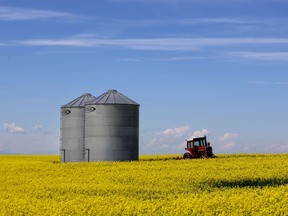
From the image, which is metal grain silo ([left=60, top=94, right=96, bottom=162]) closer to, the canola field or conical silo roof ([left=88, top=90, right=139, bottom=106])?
conical silo roof ([left=88, top=90, right=139, bottom=106])

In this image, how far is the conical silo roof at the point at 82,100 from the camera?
5776cm

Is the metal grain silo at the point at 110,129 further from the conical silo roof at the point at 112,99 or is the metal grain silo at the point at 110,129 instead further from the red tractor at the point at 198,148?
the red tractor at the point at 198,148

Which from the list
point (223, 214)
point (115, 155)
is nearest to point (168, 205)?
point (223, 214)

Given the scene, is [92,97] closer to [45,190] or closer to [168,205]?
[45,190]

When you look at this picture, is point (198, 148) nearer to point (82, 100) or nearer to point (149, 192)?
point (82, 100)

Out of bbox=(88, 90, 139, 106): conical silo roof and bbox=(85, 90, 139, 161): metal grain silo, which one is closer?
bbox=(85, 90, 139, 161): metal grain silo

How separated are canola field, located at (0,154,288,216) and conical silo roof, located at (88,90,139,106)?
8.89 meters

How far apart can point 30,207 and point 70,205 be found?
1.29 m

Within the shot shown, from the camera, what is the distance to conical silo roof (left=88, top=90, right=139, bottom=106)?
176ft

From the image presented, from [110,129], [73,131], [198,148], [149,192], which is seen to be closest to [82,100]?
[73,131]

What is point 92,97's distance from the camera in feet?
197

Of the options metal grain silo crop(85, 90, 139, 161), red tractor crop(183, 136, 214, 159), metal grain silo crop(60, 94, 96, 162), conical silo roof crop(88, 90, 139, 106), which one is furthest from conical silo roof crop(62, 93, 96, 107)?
red tractor crop(183, 136, 214, 159)

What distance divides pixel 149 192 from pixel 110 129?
92.3ft

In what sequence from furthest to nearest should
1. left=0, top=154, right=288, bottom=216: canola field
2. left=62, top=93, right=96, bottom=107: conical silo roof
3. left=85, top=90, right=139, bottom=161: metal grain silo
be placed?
1. left=62, top=93, right=96, bottom=107: conical silo roof
2. left=85, top=90, right=139, bottom=161: metal grain silo
3. left=0, top=154, right=288, bottom=216: canola field
